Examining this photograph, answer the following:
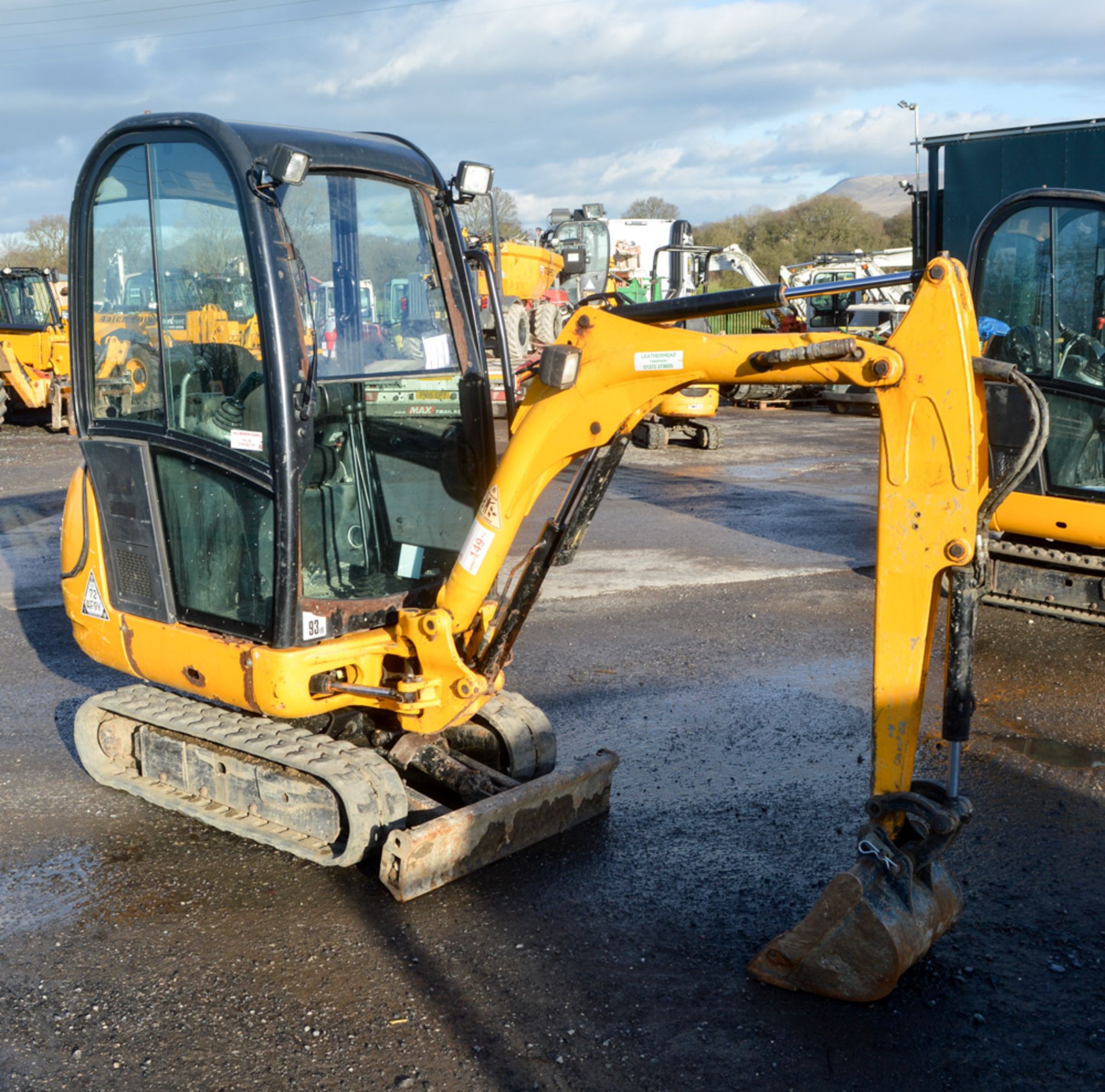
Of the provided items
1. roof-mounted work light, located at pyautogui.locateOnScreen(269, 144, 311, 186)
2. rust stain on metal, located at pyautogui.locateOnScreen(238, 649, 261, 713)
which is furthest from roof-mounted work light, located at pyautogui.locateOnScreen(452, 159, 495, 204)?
rust stain on metal, located at pyautogui.locateOnScreen(238, 649, 261, 713)

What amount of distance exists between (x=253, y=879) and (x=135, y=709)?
3.23ft

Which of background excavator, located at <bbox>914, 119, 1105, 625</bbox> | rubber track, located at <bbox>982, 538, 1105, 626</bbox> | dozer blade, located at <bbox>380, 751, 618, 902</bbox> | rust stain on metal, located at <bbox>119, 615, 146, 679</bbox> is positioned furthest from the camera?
background excavator, located at <bbox>914, 119, 1105, 625</bbox>

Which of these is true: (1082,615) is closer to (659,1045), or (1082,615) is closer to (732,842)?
(732,842)

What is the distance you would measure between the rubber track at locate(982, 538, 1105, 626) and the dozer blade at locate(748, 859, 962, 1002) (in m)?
4.13

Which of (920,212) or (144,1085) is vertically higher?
(920,212)

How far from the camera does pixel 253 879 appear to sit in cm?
A: 454

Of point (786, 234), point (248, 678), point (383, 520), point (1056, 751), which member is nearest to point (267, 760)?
point (248, 678)

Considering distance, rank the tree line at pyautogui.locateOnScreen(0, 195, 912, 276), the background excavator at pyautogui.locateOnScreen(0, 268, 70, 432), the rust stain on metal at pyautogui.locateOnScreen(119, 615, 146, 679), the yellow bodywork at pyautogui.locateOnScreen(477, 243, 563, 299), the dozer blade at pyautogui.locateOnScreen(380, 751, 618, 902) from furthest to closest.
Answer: the tree line at pyautogui.locateOnScreen(0, 195, 912, 276) → the background excavator at pyautogui.locateOnScreen(0, 268, 70, 432) → the yellow bodywork at pyautogui.locateOnScreen(477, 243, 563, 299) → the rust stain on metal at pyautogui.locateOnScreen(119, 615, 146, 679) → the dozer blade at pyautogui.locateOnScreen(380, 751, 618, 902)

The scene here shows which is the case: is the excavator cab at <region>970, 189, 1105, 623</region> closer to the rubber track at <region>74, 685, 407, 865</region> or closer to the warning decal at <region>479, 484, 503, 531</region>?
the warning decal at <region>479, 484, 503, 531</region>

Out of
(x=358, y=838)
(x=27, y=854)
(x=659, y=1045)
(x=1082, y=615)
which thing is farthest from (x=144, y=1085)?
(x=1082, y=615)

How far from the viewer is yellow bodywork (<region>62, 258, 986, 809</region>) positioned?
340 centimetres

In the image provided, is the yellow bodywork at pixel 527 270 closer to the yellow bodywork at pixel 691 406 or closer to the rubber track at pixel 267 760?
the yellow bodywork at pixel 691 406

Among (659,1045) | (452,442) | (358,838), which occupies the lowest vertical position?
(659,1045)

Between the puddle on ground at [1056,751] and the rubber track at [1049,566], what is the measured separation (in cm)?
170
